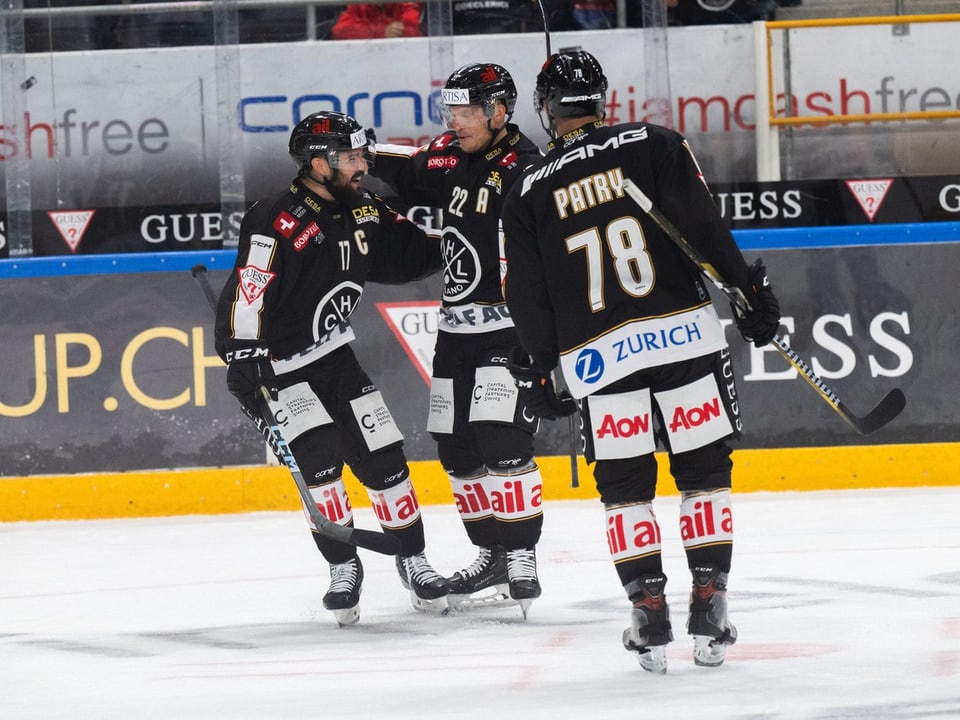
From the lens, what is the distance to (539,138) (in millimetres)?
6535

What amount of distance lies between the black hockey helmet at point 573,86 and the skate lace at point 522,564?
48.3 inches

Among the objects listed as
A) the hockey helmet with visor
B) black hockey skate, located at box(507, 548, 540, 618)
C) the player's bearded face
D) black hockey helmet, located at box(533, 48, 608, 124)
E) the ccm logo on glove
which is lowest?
black hockey skate, located at box(507, 548, 540, 618)

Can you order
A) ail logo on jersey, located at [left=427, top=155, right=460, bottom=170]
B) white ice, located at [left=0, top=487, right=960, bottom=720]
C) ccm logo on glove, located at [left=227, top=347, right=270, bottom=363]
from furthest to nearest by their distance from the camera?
ail logo on jersey, located at [left=427, top=155, right=460, bottom=170] → ccm logo on glove, located at [left=227, top=347, right=270, bottom=363] → white ice, located at [left=0, top=487, right=960, bottom=720]

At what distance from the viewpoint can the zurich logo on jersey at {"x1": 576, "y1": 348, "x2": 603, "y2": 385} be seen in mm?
3082

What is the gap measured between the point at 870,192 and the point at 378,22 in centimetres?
221

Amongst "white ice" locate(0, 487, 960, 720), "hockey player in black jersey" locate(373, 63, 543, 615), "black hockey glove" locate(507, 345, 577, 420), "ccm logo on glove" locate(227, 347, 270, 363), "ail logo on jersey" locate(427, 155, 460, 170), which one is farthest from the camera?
"ail logo on jersey" locate(427, 155, 460, 170)

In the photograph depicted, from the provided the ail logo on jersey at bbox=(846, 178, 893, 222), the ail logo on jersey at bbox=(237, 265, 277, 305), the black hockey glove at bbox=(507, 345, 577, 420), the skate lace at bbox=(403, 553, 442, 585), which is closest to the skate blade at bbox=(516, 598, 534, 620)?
the skate lace at bbox=(403, 553, 442, 585)

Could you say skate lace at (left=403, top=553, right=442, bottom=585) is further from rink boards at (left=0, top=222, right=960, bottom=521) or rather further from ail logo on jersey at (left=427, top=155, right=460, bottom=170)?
rink boards at (left=0, top=222, right=960, bottom=521)

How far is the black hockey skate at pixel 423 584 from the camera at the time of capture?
12.9ft

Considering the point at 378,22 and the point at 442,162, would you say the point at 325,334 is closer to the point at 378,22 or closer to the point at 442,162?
the point at 442,162

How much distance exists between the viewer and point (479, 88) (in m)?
3.83

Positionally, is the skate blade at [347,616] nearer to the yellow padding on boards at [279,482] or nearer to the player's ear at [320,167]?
the player's ear at [320,167]

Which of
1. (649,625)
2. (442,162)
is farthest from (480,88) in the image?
(649,625)

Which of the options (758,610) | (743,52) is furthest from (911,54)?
(758,610)
